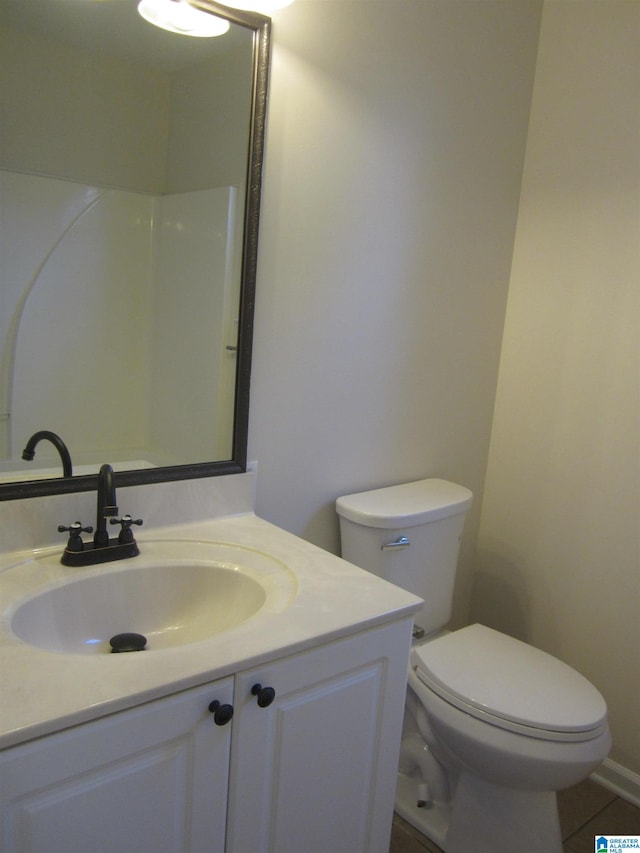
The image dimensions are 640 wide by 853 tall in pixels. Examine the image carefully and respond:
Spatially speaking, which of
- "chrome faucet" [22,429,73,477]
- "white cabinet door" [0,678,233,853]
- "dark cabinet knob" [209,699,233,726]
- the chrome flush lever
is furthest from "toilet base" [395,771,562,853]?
"chrome faucet" [22,429,73,477]

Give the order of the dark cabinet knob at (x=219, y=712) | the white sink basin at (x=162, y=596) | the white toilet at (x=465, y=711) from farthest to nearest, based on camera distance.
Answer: the white toilet at (x=465, y=711), the white sink basin at (x=162, y=596), the dark cabinet knob at (x=219, y=712)

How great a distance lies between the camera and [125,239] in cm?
134

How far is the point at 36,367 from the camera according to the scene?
1.28 meters

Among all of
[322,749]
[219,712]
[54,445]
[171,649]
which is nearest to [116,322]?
[54,445]

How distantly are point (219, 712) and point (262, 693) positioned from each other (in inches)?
2.9

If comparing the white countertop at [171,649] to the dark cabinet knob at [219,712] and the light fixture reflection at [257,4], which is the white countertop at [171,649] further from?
the light fixture reflection at [257,4]

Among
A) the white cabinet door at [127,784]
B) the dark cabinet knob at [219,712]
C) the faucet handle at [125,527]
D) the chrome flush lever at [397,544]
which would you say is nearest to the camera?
the white cabinet door at [127,784]

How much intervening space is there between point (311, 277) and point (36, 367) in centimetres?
68

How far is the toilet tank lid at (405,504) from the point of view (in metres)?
1.67

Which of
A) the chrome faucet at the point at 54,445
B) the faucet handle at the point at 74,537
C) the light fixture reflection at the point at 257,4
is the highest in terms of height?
the light fixture reflection at the point at 257,4

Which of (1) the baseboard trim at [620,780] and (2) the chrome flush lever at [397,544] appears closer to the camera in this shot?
(2) the chrome flush lever at [397,544]

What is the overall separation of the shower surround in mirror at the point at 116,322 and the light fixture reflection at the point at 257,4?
357mm

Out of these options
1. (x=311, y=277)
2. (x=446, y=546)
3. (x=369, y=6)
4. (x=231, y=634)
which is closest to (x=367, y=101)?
(x=369, y=6)

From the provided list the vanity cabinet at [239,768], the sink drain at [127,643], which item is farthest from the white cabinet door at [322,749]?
the sink drain at [127,643]
